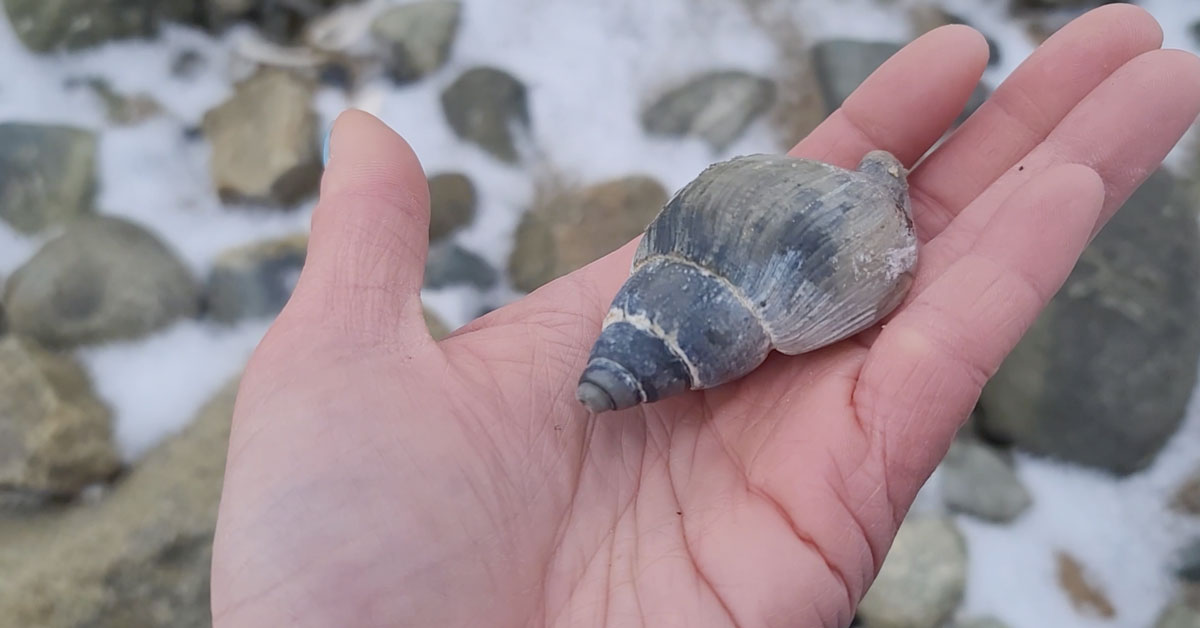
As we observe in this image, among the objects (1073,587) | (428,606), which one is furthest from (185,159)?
(1073,587)

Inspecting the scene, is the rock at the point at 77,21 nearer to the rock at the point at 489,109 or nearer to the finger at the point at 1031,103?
the rock at the point at 489,109

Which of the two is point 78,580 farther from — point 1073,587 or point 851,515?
point 1073,587

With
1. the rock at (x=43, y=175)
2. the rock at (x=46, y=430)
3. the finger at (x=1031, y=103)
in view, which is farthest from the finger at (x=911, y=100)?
the rock at (x=43, y=175)

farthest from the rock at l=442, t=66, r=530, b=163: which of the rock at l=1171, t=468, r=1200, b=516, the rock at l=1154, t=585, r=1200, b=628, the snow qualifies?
the rock at l=1154, t=585, r=1200, b=628

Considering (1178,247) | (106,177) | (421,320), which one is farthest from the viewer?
(106,177)

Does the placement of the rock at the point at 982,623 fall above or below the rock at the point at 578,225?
below

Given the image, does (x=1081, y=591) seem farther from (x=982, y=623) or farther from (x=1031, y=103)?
(x=1031, y=103)
